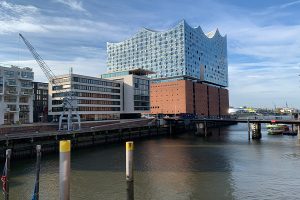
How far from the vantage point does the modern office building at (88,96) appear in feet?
385

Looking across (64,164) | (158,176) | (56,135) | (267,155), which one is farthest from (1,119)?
(64,164)

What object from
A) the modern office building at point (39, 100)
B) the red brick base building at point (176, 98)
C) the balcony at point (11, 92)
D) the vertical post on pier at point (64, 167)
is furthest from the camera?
the red brick base building at point (176, 98)

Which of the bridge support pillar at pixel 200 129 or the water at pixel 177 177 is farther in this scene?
the bridge support pillar at pixel 200 129

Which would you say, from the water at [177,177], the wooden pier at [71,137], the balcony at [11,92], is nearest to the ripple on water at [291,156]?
the water at [177,177]

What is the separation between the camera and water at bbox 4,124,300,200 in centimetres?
3411

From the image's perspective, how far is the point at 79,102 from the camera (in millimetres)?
117312

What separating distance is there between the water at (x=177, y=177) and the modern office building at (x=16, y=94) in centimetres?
4381

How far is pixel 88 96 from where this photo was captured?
122 meters

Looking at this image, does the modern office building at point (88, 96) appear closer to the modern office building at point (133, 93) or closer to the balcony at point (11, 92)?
the modern office building at point (133, 93)

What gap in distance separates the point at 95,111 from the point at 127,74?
99.6 feet

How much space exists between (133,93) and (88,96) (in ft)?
78.8

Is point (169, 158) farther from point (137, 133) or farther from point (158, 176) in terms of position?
point (137, 133)

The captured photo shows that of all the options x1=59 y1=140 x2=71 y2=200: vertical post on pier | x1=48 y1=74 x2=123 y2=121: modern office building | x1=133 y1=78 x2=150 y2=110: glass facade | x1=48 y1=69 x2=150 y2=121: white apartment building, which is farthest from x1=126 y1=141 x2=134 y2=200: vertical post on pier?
x1=133 y1=78 x2=150 y2=110: glass facade

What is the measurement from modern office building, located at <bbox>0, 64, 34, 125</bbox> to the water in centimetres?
4381
